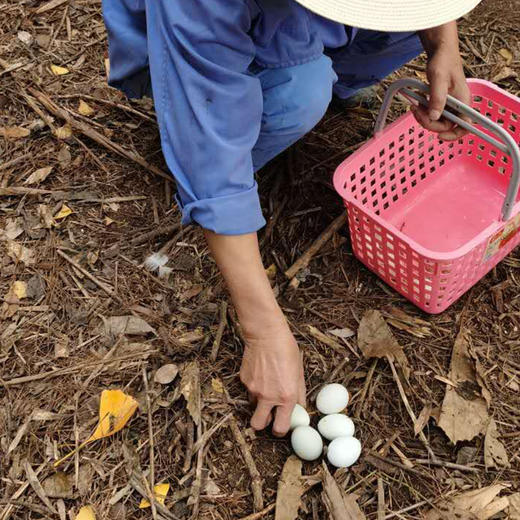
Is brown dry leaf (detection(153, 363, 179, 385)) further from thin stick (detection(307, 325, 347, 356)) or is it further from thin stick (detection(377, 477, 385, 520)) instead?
thin stick (detection(377, 477, 385, 520))

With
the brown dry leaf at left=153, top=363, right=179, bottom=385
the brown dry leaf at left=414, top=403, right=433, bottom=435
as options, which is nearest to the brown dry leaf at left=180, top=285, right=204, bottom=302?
the brown dry leaf at left=153, top=363, right=179, bottom=385

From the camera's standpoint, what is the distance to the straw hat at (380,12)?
3.63 ft

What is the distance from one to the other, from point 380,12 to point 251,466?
0.96 meters

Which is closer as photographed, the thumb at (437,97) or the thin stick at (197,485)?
the thin stick at (197,485)

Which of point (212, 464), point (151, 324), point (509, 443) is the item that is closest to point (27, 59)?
point (151, 324)

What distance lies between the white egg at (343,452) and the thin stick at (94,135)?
931 millimetres

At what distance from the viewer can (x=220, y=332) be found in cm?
172

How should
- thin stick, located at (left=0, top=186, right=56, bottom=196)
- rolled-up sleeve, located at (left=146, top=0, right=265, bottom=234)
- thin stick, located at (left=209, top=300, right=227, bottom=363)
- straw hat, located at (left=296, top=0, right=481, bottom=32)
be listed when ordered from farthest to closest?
1. thin stick, located at (left=0, top=186, right=56, bottom=196)
2. thin stick, located at (left=209, top=300, right=227, bottom=363)
3. rolled-up sleeve, located at (left=146, top=0, right=265, bottom=234)
4. straw hat, located at (left=296, top=0, right=481, bottom=32)

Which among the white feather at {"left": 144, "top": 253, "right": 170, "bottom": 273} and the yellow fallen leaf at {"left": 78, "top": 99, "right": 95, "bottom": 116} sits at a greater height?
the yellow fallen leaf at {"left": 78, "top": 99, "right": 95, "bottom": 116}

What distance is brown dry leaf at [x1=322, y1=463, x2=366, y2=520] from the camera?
4.77 feet

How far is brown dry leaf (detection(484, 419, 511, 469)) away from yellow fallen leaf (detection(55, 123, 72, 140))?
1.46 metres

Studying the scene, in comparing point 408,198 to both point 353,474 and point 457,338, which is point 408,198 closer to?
point 457,338

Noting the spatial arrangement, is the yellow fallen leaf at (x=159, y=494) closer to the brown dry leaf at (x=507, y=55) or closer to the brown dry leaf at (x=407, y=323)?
the brown dry leaf at (x=407, y=323)

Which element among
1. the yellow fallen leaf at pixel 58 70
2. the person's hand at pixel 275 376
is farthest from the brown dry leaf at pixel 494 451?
the yellow fallen leaf at pixel 58 70
